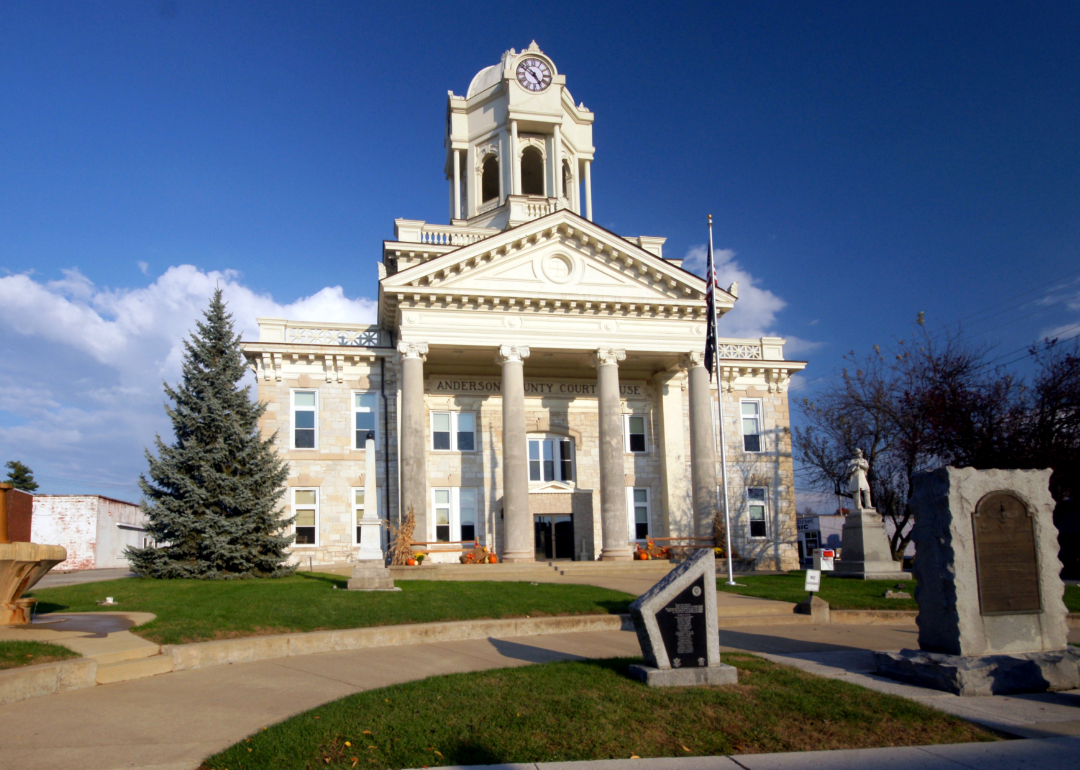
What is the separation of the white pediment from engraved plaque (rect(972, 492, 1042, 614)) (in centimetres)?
2072

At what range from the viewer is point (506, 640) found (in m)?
13.2

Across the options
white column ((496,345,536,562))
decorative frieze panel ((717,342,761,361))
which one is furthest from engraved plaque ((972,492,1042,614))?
decorative frieze panel ((717,342,761,361))

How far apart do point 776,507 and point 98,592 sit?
26829mm

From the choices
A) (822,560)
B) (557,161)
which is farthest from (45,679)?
(557,161)

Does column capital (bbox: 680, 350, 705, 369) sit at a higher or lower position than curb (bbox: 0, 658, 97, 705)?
higher

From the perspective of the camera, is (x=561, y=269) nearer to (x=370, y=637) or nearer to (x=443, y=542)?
(x=443, y=542)

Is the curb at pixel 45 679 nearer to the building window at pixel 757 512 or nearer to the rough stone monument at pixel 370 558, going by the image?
the rough stone monument at pixel 370 558

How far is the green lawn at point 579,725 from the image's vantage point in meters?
6.21

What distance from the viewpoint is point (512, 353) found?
2850cm

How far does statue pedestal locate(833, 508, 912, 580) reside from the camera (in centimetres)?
2344

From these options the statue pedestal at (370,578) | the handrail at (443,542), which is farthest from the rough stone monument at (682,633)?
the handrail at (443,542)

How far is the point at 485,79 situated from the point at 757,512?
2666 centimetres

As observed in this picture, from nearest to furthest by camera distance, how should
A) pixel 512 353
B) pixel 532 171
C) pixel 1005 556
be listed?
pixel 1005 556
pixel 512 353
pixel 532 171

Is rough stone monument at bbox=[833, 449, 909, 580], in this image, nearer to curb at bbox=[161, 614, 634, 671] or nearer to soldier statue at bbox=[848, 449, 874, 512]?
soldier statue at bbox=[848, 449, 874, 512]
